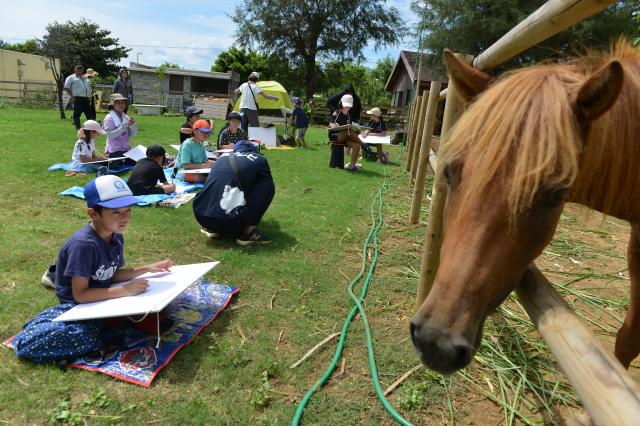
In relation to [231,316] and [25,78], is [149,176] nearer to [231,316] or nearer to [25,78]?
[231,316]

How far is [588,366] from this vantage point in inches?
40.3

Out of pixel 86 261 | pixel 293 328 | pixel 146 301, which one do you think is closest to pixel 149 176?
pixel 86 261

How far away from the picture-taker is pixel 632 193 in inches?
68.4

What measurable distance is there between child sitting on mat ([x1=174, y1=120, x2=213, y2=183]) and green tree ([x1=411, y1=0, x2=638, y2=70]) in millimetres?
15598

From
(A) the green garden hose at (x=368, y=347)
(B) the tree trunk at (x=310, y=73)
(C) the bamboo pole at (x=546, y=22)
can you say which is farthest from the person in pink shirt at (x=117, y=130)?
(B) the tree trunk at (x=310, y=73)

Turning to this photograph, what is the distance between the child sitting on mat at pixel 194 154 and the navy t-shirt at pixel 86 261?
13.5ft

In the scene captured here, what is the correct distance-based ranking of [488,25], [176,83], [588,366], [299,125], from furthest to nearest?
[176,83] < [488,25] < [299,125] < [588,366]

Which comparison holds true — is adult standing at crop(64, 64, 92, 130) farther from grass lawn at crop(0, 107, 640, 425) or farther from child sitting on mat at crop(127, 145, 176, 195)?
child sitting on mat at crop(127, 145, 176, 195)

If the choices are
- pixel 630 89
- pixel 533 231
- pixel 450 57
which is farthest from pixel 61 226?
pixel 630 89

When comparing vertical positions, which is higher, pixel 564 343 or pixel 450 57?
pixel 450 57

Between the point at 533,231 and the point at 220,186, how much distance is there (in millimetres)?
3765

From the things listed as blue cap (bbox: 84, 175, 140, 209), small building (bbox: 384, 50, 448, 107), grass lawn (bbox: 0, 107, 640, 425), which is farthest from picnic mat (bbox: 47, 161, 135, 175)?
small building (bbox: 384, 50, 448, 107)

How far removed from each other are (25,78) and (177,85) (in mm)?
11835

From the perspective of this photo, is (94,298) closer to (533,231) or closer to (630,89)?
(533,231)
